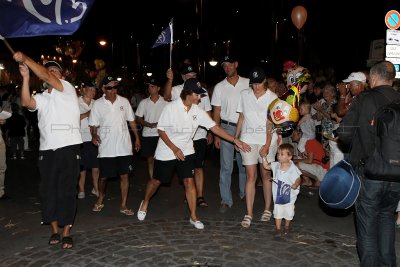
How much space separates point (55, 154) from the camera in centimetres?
590

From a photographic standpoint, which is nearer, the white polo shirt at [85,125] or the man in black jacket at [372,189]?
the man in black jacket at [372,189]

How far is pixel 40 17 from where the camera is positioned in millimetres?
5520

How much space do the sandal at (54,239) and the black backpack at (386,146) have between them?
3.95m

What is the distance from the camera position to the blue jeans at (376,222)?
452 cm

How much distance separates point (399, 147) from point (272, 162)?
262 centimetres

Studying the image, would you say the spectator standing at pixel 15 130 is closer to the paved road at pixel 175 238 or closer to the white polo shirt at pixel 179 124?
the paved road at pixel 175 238

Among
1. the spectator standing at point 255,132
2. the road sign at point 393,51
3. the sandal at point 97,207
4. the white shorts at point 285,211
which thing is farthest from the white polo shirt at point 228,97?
the road sign at point 393,51

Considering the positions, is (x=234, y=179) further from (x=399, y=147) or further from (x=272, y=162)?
(x=399, y=147)

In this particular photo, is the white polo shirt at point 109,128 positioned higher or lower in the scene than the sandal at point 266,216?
higher

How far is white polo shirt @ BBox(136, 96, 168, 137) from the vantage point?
9.00 meters

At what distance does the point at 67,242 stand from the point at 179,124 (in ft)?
7.23

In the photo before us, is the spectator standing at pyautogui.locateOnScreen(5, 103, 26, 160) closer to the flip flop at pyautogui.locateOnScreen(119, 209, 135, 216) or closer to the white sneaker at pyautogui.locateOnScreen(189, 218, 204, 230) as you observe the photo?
the flip flop at pyautogui.locateOnScreen(119, 209, 135, 216)

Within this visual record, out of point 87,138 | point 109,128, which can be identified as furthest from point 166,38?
point 109,128

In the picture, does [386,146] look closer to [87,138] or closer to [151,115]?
[151,115]
